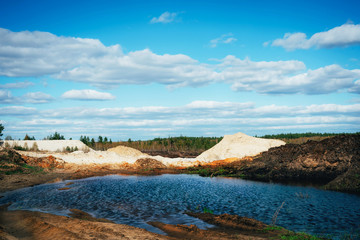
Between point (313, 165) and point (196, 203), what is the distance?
13.6m

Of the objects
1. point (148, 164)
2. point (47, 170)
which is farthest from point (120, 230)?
point (148, 164)

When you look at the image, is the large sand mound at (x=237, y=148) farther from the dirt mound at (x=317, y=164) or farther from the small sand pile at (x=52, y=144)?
the small sand pile at (x=52, y=144)

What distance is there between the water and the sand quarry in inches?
575

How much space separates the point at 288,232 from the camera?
928 centimetres

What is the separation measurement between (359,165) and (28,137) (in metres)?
52.8

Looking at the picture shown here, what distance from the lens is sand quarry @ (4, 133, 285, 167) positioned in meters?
34.3

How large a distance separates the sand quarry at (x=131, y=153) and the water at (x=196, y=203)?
14.6 meters

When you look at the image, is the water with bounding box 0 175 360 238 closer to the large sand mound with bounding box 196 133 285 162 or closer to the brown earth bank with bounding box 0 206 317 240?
the brown earth bank with bounding box 0 206 317 240

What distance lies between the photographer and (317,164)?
22.7m

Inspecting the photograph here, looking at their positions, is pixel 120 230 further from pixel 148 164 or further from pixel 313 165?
pixel 148 164

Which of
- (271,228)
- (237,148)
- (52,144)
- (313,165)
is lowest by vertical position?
(271,228)

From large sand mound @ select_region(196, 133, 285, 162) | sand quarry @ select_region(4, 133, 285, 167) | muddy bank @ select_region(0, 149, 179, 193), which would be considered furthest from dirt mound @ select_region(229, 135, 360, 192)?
large sand mound @ select_region(196, 133, 285, 162)

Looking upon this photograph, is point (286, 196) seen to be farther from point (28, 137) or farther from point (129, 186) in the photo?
point (28, 137)

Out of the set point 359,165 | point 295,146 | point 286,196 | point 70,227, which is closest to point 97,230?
point 70,227
